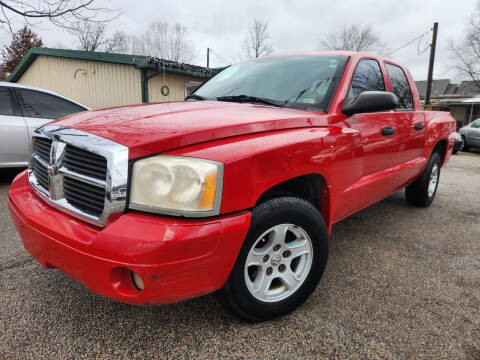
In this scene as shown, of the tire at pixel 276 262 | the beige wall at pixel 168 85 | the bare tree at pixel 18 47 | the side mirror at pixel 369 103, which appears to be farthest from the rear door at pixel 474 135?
the bare tree at pixel 18 47

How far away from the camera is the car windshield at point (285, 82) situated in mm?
2137

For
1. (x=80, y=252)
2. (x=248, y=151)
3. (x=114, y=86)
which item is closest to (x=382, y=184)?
(x=248, y=151)

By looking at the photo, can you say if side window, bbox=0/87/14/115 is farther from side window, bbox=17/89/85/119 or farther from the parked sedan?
the parked sedan

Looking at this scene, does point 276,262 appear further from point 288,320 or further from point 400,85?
point 400,85

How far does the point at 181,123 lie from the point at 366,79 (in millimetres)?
1727

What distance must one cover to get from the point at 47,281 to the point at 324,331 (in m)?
1.79

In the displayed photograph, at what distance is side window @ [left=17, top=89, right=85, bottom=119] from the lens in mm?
4371

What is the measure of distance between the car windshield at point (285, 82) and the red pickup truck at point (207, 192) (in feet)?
0.05

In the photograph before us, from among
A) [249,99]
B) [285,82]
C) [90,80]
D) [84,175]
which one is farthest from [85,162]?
[90,80]

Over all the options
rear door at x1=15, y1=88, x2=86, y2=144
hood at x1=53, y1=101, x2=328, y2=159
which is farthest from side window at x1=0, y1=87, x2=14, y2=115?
hood at x1=53, y1=101, x2=328, y2=159

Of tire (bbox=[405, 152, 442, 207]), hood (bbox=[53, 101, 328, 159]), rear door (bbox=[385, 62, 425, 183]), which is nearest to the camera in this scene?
hood (bbox=[53, 101, 328, 159])

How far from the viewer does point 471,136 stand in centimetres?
1240

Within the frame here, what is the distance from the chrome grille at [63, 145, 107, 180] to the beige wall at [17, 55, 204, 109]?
381 inches

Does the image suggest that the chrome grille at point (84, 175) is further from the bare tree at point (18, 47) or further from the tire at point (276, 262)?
the bare tree at point (18, 47)
